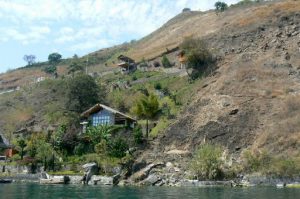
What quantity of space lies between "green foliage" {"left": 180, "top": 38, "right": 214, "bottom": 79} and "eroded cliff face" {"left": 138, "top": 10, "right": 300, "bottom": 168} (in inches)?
112

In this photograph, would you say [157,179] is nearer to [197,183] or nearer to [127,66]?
[197,183]

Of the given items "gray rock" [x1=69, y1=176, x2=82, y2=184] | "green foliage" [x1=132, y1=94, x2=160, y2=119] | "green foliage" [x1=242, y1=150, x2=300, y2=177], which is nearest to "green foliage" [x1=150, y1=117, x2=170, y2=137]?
"green foliage" [x1=132, y1=94, x2=160, y2=119]

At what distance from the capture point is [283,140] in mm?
74062

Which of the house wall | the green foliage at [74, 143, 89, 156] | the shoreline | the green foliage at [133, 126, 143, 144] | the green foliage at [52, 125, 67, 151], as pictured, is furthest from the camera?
the house wall

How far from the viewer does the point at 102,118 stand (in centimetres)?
9125

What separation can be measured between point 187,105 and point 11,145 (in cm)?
3391

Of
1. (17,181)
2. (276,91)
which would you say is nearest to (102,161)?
(17,181)

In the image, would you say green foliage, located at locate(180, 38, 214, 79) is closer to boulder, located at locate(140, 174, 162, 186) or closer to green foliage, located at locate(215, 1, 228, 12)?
boulder, located at locate(140, 174, 162, 186)

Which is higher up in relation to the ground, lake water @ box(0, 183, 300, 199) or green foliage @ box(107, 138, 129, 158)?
green foliage @ box(107, 138, 129, 158)

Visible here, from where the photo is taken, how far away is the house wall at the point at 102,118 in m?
90.4

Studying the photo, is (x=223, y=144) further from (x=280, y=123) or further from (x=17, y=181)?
(x=17, y=181)

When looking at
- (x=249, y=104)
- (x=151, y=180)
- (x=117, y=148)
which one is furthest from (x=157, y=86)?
(x=151, y=180)

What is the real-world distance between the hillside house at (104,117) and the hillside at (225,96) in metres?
5.68

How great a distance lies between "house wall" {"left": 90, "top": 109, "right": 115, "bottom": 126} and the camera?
3558 inches
